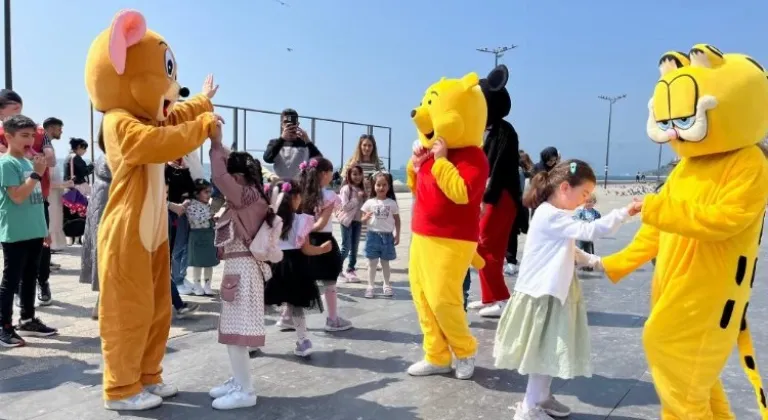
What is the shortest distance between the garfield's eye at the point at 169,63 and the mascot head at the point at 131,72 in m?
0.01

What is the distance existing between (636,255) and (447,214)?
45.1 inches

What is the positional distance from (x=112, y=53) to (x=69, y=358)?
220cm

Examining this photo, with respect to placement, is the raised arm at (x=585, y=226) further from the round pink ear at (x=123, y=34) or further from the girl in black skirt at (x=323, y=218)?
the round pink ear at (x=123, y=34)

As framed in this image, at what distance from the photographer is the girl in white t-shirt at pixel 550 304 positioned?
10.00ft

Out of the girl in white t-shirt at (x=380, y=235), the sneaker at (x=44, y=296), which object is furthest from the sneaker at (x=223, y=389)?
the sneaker at (x=44, y=296)

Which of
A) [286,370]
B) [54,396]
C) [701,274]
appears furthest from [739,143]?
[54,396]

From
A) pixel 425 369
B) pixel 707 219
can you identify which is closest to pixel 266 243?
pixel 425 369

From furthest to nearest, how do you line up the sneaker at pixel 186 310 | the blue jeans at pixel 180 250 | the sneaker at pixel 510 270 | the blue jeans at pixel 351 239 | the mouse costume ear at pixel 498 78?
the sneaker at pixel 510 270, the blue jeans at pixel 351 239, the blue jeans at pixel 180 250, the sneaker at pixel 186 310, the mouse costume ear at pixel 498 78

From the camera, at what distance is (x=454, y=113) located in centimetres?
371

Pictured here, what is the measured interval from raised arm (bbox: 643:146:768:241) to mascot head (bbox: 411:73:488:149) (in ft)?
4.72

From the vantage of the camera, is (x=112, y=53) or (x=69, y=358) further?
(x=69, y=358)

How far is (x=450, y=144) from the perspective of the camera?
3.80 metres

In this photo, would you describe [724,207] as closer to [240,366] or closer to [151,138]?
[240,366]

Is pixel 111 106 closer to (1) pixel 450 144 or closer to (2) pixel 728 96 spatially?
(1) pixel 450 144
